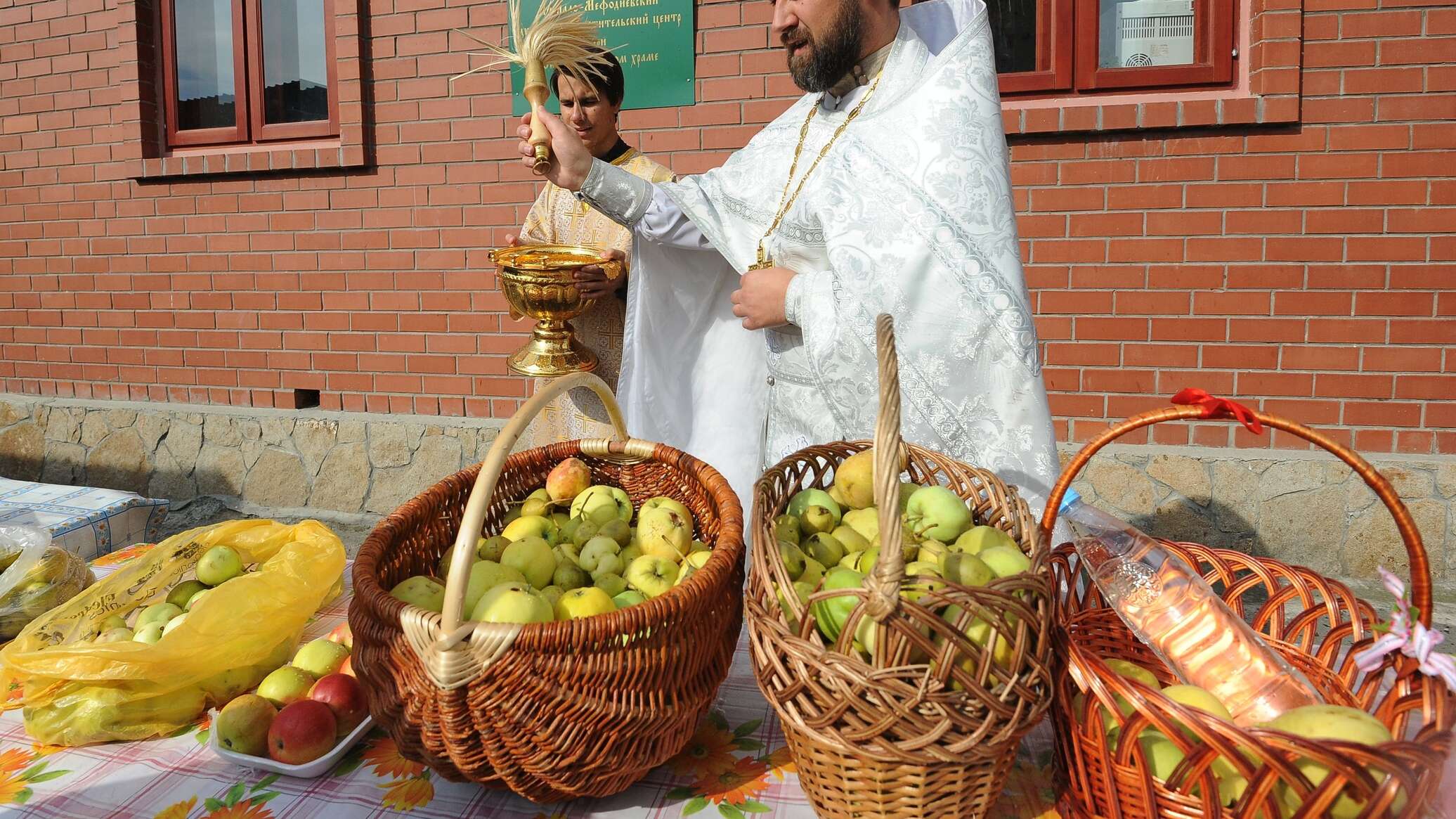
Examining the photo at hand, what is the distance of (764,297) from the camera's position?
1984mm

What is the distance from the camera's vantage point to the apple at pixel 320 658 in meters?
1.46

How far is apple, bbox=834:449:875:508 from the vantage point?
54.5 inches

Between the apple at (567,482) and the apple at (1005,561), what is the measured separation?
0.80m

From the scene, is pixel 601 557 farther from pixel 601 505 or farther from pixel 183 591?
pixel 183 591

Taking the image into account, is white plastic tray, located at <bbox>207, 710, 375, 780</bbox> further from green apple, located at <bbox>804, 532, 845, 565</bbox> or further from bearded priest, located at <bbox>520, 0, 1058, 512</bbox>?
bearded priest, located at <bbox>520, 0, 1058, 512</bbox>

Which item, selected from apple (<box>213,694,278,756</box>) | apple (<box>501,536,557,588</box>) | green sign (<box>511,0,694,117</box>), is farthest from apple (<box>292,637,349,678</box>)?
green sign (<box>511,0,694,117</box>)

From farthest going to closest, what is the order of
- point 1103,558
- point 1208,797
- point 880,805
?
point 1103,558 < point 880,805 < point 1208,797

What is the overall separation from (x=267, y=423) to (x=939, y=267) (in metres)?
4.60

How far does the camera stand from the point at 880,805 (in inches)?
39.6

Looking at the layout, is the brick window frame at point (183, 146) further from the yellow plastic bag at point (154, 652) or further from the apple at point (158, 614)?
the apple at point (158, 614)

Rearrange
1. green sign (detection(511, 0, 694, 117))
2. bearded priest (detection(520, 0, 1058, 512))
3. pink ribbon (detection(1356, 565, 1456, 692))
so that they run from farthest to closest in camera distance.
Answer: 1. green sign (detection(511, 0, 694, 117))
2. bearded priest (detection(520, 0, 1058, 512))
3. pink ribbon (detection(1356, 565, 1456, 692))

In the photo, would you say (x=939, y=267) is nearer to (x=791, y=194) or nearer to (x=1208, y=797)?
(x=791, y=194)

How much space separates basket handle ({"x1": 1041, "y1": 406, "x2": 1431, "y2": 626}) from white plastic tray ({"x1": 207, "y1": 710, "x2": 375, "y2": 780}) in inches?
40.1

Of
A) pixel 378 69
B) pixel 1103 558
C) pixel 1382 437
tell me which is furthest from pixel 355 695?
pixel 378 69
